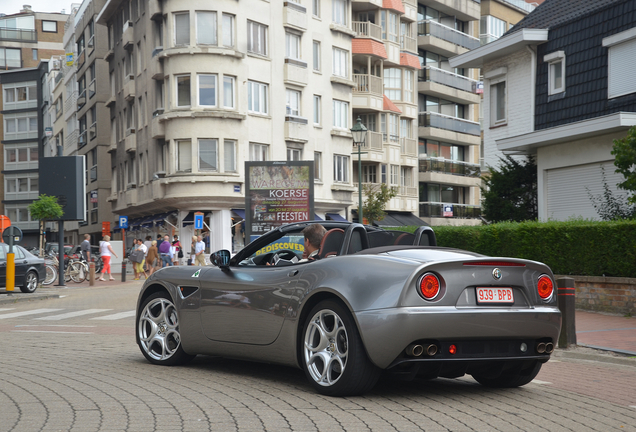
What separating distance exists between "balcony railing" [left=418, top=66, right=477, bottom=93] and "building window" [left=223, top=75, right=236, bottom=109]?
21036mm

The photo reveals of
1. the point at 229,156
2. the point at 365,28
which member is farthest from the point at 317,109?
the point at 365,28

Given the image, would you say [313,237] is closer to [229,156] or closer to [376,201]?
[229,156]

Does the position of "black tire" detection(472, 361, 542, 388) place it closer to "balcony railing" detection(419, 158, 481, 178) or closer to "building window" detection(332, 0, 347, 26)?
"building window" detection(332, 0, 347, 26)

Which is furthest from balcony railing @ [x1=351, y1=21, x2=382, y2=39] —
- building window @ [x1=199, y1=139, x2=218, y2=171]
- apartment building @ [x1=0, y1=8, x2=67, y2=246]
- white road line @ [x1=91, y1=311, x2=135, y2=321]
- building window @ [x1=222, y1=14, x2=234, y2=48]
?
apartment building @ [x1=0, y1=8, x2=67, y2=246]

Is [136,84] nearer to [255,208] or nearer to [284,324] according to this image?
[255,208]

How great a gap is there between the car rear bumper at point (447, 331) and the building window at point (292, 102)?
39.2 m

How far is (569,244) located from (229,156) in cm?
2746

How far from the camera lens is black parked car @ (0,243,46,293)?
22.9m

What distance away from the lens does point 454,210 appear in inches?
2361

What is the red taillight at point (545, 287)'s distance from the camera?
627 centimetres

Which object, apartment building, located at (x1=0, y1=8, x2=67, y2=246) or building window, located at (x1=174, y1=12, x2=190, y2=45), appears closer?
building window, located at (x1=174, y1=12, x2=190, y2=45)

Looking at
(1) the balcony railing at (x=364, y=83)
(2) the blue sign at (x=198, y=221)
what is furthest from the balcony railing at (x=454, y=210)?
(2) the blue sign at (x=198, y=221)

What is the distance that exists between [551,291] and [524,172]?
19.2 m

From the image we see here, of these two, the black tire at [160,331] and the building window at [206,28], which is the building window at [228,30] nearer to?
the building window at [206,28]
